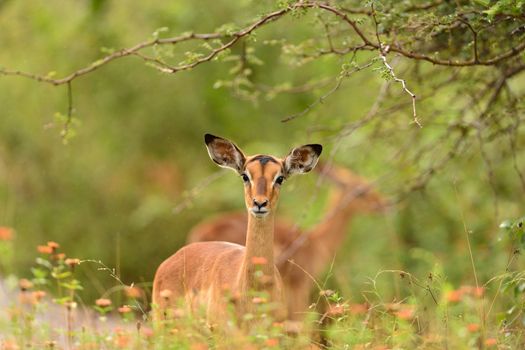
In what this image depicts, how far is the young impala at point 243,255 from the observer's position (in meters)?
6.62

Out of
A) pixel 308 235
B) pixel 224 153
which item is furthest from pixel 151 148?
pixel 224 153

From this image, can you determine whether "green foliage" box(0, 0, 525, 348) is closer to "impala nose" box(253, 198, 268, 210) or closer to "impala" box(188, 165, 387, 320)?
"impala" box(188, 165, 387, 320)

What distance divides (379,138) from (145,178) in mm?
7578

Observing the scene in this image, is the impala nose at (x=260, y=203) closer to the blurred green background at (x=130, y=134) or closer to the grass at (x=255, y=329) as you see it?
the grass at (x=255, y=329)

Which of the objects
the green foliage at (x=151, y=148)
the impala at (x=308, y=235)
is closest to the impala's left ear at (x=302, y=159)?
the impala at (x=308, y=235)

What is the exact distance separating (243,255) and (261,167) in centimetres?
54

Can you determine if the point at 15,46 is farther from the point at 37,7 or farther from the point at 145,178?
the point at 145,178

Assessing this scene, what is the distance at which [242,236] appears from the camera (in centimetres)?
1187

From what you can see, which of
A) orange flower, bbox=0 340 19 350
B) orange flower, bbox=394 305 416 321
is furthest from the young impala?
orange flower, bbox=0 340 19 350

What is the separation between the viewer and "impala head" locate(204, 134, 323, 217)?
6.72 m

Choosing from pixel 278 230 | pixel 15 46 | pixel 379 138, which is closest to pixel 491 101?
pixel 379 138

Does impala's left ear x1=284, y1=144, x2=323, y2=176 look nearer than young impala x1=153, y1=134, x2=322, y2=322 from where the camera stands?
No

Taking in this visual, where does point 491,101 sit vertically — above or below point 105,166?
below

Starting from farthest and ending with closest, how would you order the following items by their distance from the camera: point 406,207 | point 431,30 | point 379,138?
1. point 406,207
2. point 379,138
3. point 431,30
